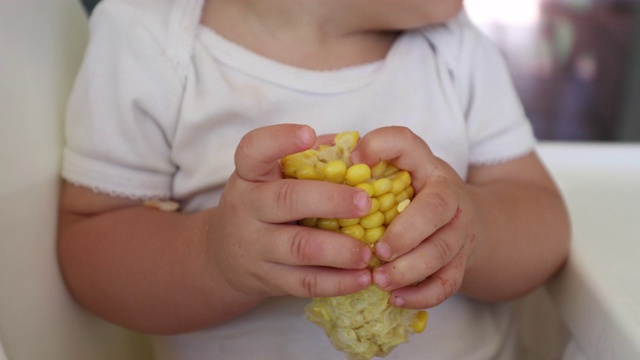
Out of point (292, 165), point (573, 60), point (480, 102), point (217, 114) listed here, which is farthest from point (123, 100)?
point (573, 60)

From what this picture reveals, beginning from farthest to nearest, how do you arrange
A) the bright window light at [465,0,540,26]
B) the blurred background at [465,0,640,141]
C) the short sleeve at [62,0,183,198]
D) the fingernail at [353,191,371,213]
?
1. the bright window light at [465,0,540,26]
2. the blurred background at [465,0,640,141]
3. the short sleeve at [62,0,183,198]
4. the fingernail at [353,191,371,213]

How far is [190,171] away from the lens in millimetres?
662

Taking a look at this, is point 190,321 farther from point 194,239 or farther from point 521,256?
point 521,256

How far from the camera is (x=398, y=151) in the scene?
1.62 ft

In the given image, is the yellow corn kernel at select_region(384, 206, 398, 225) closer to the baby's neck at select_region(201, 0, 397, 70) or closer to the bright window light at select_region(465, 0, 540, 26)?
the baby's neck at select_region(201, 0, 397, 70)

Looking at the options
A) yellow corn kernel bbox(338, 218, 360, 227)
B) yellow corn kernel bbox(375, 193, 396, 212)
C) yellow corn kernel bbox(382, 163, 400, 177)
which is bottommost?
yellow corn kernel bbox(338, 218, 360, 227)

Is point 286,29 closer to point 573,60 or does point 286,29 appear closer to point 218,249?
point 218,249

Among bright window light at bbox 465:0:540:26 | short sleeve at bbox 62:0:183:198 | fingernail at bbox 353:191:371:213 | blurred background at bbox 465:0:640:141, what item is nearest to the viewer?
fingernail at bbox 353:191:371:213

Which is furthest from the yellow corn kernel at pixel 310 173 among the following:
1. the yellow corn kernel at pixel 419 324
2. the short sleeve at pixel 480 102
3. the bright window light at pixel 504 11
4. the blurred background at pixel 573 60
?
the bright window light at pixel 504 11

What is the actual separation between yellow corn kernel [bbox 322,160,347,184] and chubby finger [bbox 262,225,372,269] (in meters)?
0.03

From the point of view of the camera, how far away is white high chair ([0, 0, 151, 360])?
0.52 meters

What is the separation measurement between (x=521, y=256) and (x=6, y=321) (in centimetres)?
42

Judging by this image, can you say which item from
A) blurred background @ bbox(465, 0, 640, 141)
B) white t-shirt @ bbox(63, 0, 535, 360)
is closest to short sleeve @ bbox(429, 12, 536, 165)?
white t-shirt @ bbox(63, 0, 535, 360)

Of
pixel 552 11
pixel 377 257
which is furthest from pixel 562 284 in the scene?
pixel 552 11
